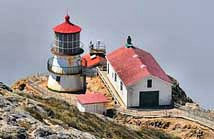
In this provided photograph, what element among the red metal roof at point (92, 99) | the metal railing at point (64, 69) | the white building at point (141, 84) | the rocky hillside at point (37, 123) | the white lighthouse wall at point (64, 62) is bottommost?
the rocky hillside at point (37, 123)

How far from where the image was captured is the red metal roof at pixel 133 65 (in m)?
39.8

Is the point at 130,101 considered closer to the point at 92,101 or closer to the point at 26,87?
the point at 92,101

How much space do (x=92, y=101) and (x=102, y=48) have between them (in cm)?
1098

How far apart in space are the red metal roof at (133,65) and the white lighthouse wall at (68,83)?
2.70 metres

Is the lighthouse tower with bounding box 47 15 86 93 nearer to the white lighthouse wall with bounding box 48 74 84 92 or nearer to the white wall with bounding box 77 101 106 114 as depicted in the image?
the white lighthouse wall with bounding box 48 74 84 92

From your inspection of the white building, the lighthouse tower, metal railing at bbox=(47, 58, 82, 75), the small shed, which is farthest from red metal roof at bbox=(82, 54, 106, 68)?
the small shed

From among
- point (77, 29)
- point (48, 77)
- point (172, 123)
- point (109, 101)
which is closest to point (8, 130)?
point (172, 123)

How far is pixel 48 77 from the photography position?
47.6 meters

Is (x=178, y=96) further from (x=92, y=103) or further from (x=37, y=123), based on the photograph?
(x=37, y=123)

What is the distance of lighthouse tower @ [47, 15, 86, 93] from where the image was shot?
43.8 meters

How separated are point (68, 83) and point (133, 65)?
5.76m

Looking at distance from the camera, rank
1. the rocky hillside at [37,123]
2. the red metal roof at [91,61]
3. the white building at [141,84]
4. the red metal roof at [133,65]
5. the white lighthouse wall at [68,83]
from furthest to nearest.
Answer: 1. the red metal roof at [91,61]
2. the white lighthouse wall at [68,83]
3. the red metal roof at [133,65]
4. the white building at [141,84]
5. the rocky hillside at [37,123]

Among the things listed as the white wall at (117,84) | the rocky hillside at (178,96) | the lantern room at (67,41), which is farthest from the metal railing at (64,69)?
the rocky hillside at (178,96)

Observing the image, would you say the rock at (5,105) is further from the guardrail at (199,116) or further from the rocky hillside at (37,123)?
the guardrail at (199,116)
